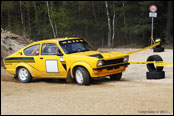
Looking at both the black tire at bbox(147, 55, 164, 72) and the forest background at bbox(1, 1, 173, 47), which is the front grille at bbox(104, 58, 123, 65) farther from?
the forest background at bbox(1, 1, 173, 47)

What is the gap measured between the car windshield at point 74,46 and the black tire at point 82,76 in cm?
84

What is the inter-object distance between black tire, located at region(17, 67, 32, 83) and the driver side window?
99cm

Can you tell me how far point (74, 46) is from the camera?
36.6 ft

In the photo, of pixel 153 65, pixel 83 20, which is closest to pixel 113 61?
pixel 153 65

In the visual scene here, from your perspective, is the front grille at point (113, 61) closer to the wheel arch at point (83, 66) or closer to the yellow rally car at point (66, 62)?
the yellow rally car at point (66, 62)

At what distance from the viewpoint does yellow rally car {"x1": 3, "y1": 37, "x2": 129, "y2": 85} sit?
10086 millimetres

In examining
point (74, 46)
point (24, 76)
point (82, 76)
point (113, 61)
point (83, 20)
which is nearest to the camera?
point (82, 76)

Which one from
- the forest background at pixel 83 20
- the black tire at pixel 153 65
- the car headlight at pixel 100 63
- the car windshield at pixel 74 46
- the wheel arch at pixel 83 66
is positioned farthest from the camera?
the forest background at pixel 83 20

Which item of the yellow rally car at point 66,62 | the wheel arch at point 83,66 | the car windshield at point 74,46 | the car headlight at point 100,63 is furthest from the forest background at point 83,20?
Answer: the car headlight at point 100,63

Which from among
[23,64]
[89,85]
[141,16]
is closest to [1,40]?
[23,64]

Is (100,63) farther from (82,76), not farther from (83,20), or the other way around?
(83,20)

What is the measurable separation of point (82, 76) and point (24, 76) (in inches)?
105

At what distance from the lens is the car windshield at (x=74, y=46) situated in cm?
1098

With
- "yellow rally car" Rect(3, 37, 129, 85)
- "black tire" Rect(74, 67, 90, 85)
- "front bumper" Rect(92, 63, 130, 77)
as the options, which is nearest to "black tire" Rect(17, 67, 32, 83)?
"yellow rally car" Rect(3, 37, 129, 85)
